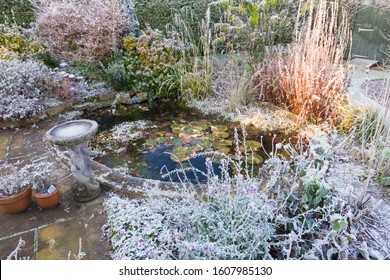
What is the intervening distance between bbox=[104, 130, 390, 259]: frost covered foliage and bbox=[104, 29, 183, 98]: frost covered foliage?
116 inches

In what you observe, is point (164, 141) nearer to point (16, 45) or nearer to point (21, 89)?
point (21, 89)

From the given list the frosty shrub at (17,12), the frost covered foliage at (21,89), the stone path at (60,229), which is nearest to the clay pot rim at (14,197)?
the stone path at (60,229)

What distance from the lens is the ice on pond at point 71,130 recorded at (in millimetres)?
2172

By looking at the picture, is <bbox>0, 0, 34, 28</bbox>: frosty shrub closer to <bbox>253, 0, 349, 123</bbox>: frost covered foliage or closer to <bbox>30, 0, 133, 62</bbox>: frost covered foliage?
<bbox>30, 0, 133, 62</bbox>: frost covered foliage

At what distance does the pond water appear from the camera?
9.86 ft

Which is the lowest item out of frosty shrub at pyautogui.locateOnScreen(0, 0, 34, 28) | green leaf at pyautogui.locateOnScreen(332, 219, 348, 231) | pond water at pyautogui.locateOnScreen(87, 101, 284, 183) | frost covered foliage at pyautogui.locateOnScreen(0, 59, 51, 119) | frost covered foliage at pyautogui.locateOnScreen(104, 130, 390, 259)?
pond water at pyautogui.locateOnScreen(87, 101, 284, 183)

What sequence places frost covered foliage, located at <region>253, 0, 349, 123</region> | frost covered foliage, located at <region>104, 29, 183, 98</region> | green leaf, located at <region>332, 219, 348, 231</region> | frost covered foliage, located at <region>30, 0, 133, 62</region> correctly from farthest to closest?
frost covered foliage, located at <region>30, 0, 133, 62</region> → frost covered foliage, located at <region>104, 29, 183, 98</region> → frost covered foliage, located at <region>253, 0, 349, 123</region> → green leaf, located at <region>332, 219, 348, 231</region>

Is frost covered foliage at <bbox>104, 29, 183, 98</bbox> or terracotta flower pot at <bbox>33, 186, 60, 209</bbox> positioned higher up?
frost covered foliage at <bbox>104, 29, 183, 98</bbox>

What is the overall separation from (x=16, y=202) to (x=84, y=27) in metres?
3.99

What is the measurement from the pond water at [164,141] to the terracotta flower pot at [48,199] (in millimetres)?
772

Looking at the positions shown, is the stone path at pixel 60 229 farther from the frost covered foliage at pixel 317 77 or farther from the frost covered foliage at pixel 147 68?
the frost covered foliage at pixel 317 77

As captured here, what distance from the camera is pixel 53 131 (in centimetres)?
223

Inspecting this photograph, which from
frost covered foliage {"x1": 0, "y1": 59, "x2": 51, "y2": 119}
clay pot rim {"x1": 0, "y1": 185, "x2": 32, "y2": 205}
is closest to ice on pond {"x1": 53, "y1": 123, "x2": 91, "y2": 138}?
clay pot rim {"x1": 0, "y1": 185, "x2": 32, "y2": 205}

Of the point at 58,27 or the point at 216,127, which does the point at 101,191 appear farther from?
the point at 58,27
